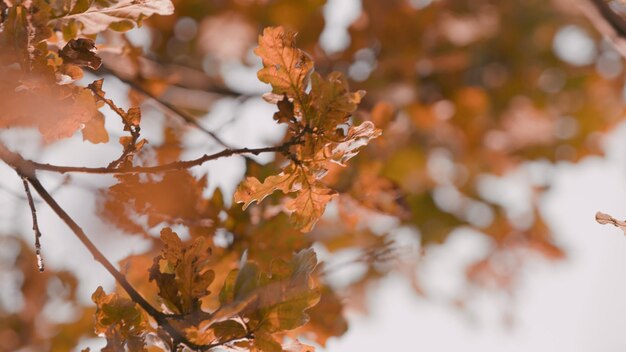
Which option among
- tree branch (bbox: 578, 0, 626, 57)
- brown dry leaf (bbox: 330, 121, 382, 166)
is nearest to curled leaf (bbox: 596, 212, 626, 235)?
brown dry leaf (bbox: 330, 121, 382, 166)

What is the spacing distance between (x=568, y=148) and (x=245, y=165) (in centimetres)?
208

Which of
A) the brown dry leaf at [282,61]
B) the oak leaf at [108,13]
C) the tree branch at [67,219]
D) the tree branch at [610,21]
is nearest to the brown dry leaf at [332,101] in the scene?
the brown dry leaf at [282,61]

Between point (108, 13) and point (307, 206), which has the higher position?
point (108, 13)

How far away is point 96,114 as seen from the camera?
0.83m

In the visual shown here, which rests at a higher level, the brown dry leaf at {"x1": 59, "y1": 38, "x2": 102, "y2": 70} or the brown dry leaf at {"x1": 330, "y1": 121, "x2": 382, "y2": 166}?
the brown dry leaf at {"x1": 59, "y1": 38, "x2": 102, "y2": 70}

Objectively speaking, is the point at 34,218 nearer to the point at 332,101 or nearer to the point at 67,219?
the point at 67,219

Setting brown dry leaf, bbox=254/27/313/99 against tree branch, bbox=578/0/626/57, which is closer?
brown dry leaf, bbox=254/27/313/99

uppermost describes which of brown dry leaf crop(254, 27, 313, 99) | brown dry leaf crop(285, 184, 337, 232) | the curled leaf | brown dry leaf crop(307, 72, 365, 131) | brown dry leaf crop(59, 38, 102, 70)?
brown dry leaf crop(59, 38, 102, 70)

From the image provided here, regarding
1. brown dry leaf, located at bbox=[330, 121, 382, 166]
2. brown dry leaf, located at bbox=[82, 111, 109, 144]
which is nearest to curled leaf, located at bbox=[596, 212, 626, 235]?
brown dry leaf, located at bbox=[330, 121, 382, 166]

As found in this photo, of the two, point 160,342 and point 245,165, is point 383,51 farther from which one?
point 160,342

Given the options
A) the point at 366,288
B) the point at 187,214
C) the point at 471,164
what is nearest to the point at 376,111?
the point at 187,214

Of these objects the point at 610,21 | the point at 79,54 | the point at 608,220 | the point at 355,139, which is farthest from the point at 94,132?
the point at 610,21

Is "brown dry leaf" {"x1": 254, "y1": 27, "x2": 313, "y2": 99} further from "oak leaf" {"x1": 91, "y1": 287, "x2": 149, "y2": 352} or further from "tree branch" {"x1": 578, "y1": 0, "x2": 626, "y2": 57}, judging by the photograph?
"tree branch" {"x1": 578, "y1": 0, "x2": 626, "y2": 57}

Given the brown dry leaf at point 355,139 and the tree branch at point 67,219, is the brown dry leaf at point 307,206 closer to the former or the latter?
the brown dry leaf at point 355,139
